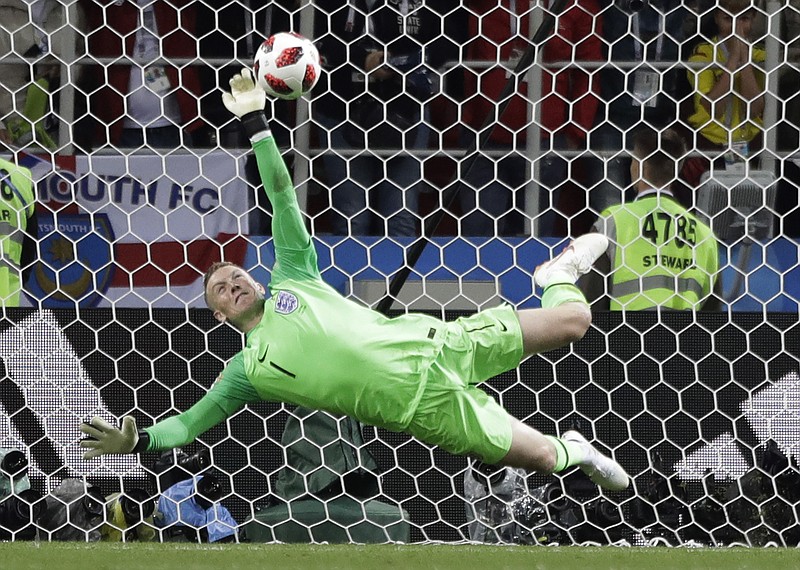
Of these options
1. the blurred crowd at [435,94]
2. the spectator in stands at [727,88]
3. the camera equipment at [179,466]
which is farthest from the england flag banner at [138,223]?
the spectator in stands at [727,88]

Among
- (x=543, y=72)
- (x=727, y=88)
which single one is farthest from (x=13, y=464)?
(x=727, y=88)

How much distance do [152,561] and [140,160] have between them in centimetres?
211

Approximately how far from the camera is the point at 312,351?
3.70 meters

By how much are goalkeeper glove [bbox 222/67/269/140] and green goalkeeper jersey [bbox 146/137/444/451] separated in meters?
0.05

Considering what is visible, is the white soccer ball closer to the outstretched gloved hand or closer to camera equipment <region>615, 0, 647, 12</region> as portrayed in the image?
the outstretched gloved hand

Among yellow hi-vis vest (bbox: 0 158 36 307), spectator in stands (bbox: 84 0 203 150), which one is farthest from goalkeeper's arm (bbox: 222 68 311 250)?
spectator in stands (bbox: 84 0 203 150)

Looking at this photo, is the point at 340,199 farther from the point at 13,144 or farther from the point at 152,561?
the point at 152,561

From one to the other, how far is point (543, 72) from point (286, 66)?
75.7 inches

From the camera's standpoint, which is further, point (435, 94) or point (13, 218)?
point (435, 94)

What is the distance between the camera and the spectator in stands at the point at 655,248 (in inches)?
187

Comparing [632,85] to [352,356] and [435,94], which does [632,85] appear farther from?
[352,356]

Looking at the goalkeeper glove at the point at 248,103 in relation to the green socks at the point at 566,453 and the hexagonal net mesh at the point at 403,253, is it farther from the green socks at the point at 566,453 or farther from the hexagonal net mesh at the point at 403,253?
the green socks at the point at 566,453

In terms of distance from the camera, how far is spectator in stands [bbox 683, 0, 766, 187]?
5.18 metres

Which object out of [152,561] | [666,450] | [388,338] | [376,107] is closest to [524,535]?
[666,450]
